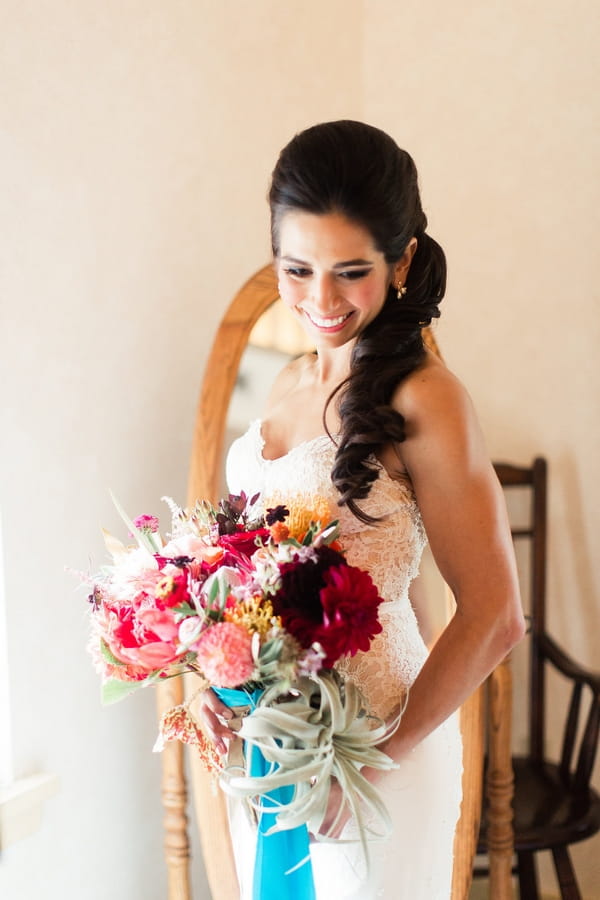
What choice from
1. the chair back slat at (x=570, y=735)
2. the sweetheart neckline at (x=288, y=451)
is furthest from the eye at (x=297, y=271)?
the chair back slat at (x=570, y=735)

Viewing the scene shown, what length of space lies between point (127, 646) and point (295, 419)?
0.57m

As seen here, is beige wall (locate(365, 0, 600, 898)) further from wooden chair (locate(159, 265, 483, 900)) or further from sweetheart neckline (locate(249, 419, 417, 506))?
sweetheart neckline (locate(249, 419, 417, 506))

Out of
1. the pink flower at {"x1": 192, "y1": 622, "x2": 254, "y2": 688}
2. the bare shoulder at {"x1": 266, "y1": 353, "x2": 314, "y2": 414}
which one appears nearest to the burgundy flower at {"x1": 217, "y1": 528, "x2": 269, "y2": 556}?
the pink flower at {"x1": 192, "y1": 622, "x2": 254, "y2": 688}

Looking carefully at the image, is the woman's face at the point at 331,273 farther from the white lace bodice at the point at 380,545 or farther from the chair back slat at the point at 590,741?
the chair back slat at the point at 590,741

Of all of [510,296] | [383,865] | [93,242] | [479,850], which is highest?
[93,242]

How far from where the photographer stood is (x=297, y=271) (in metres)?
1.26

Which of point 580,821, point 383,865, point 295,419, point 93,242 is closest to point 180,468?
point 93,242

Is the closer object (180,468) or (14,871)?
(14,871)

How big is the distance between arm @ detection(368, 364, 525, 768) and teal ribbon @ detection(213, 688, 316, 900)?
0.49ft

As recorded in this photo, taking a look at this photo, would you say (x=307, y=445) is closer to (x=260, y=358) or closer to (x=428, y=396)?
(x=428, y=396)

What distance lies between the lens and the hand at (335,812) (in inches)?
44.8

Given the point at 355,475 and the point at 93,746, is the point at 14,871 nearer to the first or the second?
the point at 93,746

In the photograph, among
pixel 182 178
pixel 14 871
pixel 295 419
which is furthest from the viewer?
Result: pixel 182 178

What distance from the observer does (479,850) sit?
221 centimetres
